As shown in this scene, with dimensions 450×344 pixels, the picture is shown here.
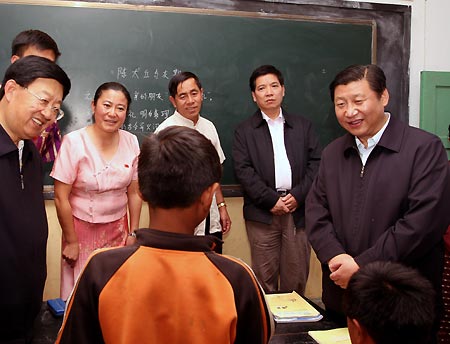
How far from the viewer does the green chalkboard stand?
3100mm

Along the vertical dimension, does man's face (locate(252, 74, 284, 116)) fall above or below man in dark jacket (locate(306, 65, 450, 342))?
above

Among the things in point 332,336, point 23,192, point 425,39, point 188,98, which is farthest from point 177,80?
point 425,39

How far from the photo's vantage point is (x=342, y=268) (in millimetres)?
1892

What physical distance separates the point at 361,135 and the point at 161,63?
1701mm

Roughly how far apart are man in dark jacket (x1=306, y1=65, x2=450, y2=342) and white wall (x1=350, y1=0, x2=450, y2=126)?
6.20 ft

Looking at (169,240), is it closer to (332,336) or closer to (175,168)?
(175,168)

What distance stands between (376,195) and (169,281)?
1257mm

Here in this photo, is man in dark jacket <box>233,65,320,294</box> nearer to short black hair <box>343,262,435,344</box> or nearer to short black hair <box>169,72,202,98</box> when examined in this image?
short black hair <box>169,72,202,98</box>

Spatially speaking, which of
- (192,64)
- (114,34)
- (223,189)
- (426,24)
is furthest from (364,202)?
(426,24)

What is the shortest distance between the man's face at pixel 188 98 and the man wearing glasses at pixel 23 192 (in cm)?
132

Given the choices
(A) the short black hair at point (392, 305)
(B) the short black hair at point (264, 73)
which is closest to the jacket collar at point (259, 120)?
(B) the short black hair at point (264, 73)

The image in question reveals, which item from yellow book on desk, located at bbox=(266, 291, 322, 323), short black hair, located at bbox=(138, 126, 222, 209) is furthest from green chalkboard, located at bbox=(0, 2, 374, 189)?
short black hair, located at bbox=(138, 126, 222, 209)

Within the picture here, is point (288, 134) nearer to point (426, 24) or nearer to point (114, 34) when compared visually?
point (114, 34)

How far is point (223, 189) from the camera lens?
343cm
